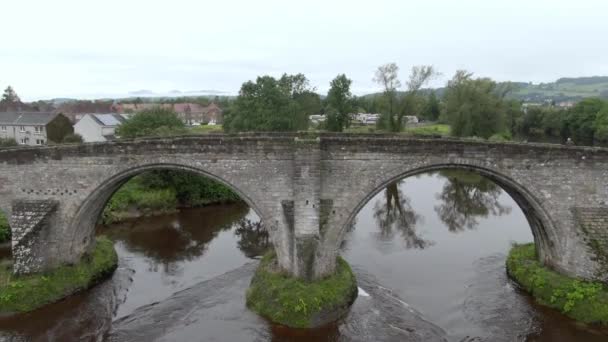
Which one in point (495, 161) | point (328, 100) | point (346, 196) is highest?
point (328, 100)

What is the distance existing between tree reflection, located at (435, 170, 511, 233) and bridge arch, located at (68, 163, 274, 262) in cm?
1439

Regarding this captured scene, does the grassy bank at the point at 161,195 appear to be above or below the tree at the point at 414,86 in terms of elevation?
below

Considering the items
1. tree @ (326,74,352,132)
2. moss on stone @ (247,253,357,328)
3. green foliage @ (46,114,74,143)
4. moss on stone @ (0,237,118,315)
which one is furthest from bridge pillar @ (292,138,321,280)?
green foliage @ (46,114,74,143)

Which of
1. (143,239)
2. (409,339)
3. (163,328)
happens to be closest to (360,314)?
(409,339)

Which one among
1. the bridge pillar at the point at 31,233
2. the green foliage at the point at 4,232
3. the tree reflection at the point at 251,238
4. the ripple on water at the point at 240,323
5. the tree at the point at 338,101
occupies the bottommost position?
the ripple on water at the point at 240,323

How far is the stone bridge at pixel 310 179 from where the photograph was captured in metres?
14.8

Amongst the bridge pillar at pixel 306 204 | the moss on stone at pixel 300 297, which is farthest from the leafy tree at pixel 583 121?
the bridge pillar at pixel 306 204

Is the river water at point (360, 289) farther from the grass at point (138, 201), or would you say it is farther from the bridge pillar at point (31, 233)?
the bridge pillar at point (31, 233)

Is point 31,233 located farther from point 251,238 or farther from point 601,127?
point 601,127

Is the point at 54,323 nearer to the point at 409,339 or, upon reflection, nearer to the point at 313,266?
the point at 313,266

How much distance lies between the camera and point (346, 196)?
15.2 meters

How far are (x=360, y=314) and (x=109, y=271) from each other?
1090cm

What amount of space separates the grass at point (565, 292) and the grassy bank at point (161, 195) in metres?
20.3

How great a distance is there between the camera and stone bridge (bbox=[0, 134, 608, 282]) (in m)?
14.8
